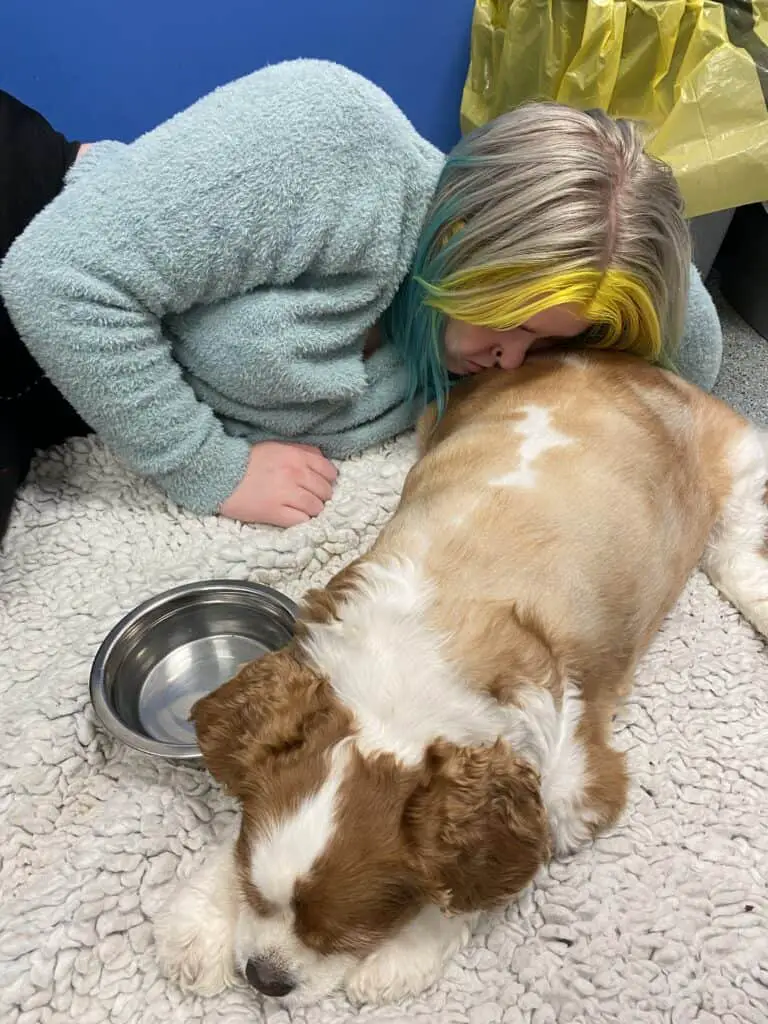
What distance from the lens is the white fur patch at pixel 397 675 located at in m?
1.28

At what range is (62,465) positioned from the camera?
2275mm

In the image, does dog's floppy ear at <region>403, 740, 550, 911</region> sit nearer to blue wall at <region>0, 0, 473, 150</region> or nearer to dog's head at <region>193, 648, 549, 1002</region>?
dog's head at <region>193, 648, 549, 1002</region>

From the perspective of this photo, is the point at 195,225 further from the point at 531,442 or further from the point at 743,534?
the point at 743,534

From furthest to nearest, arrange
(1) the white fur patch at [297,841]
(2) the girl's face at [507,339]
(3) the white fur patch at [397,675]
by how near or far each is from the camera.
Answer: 1. (2) the girl's face at [507,339]
2. (3) the white fur patch at [397,675]
3. (1) the white fur patch at [297,841]

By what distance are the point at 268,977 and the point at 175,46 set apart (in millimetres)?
2666

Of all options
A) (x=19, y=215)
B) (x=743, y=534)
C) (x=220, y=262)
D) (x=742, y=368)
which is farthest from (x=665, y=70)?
(x=19, y=215)

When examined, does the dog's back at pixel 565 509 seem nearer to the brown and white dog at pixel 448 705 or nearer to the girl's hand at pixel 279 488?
the brown and white dog at pixel 448 705

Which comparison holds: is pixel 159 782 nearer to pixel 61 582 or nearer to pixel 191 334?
pixel 61 582

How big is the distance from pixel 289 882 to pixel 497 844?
298mm

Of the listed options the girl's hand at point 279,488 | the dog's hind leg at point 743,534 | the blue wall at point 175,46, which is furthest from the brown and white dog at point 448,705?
the blue wall at point 175,46

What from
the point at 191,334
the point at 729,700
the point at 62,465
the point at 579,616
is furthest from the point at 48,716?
the point at 729,700

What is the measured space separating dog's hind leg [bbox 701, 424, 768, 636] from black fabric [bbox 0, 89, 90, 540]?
1703 millimetres

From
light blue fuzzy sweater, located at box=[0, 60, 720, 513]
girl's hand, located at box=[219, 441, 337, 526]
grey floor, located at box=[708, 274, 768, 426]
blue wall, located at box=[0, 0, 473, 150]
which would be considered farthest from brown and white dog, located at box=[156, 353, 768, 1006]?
blue wall, located at box=[0, 0, 473, 150]

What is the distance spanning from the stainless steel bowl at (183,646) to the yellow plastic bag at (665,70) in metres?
1.85
